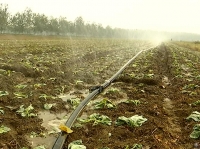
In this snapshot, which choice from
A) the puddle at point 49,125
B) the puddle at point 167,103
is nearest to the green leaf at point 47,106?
the puddle at point 49,125

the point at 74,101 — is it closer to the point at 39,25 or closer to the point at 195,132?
the point at 195,132

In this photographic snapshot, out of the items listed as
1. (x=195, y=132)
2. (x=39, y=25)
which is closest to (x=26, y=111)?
(x=195, y=132)

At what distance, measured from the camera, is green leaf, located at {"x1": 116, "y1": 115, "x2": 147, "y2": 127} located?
5769mm

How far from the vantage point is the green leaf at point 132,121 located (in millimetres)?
5769

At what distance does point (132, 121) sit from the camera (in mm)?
5797

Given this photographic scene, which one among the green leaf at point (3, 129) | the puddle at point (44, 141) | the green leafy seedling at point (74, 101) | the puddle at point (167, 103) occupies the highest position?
the green leaf at point (3, 129)

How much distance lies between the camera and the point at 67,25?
95188mm

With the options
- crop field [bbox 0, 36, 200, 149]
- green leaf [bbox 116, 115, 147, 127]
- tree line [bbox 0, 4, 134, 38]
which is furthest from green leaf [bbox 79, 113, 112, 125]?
tree line [bbox 0, 4, 134, 38]

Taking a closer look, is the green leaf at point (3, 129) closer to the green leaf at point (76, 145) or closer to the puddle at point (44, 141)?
the puddle at point (44, 141)

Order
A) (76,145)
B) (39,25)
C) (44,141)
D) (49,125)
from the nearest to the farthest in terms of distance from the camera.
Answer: (76,145) → (44,141) → (49,125) → (39,25)

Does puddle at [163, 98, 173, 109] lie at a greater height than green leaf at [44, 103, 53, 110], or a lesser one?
greater

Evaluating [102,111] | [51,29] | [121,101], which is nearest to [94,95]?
[121,101]

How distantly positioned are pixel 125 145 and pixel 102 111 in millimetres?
2210

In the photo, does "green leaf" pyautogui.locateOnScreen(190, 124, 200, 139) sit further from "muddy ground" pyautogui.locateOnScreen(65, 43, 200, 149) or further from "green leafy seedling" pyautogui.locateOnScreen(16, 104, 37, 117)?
"green leafy seedling" pyautogui.locateOnScreen(16, 104, 37, 117)
